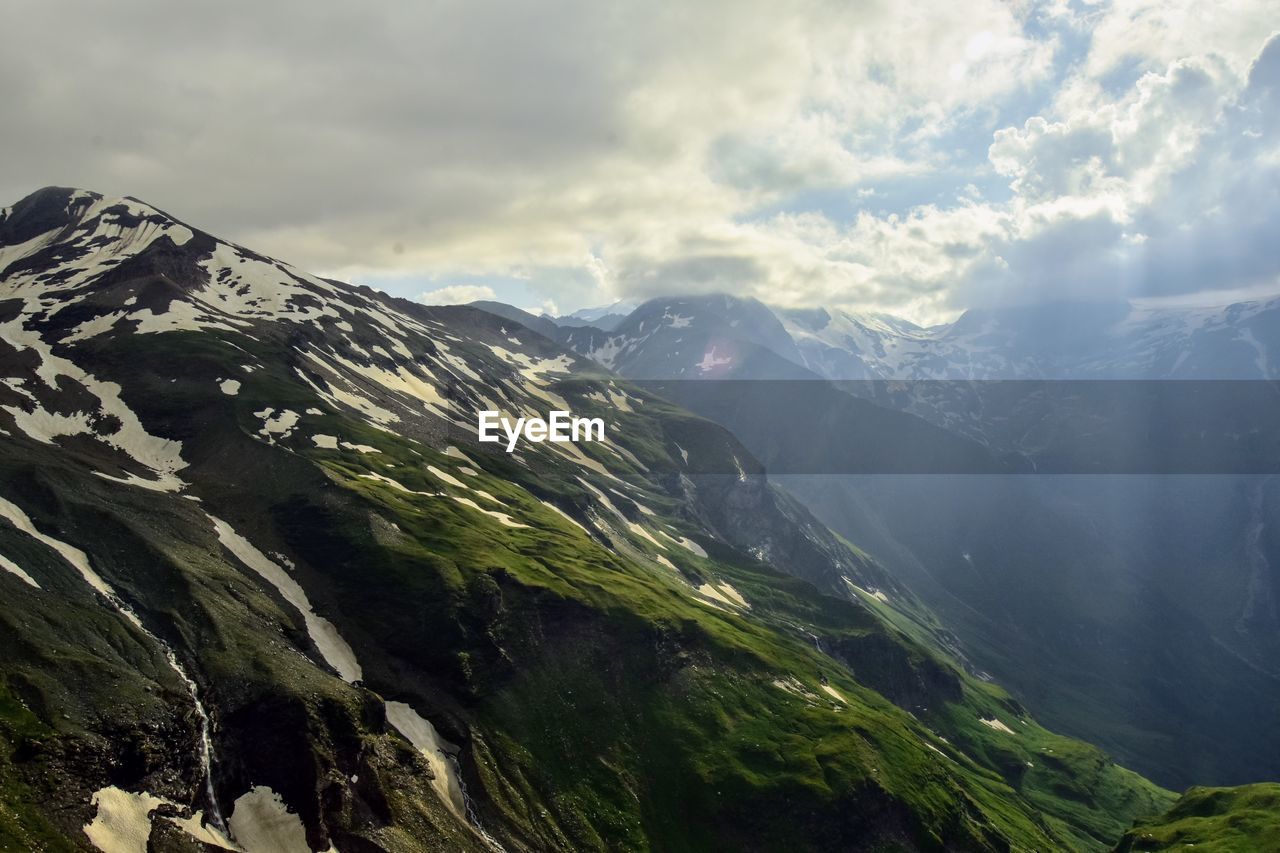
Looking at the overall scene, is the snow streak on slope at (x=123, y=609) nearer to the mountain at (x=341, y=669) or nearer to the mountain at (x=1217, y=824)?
the mountain at (x=341, y=669)

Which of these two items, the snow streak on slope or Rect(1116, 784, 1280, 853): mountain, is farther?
Rect(1116, 784, 1280, 853): mountain

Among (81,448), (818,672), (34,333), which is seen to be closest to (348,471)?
(81,448)

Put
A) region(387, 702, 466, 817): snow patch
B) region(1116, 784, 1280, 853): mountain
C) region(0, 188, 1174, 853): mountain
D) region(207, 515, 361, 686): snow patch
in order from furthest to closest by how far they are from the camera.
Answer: region(1116, 784, 1280, 853): mountain, region(207, 515, 361, 686): snow patch, region(387, 702, 466, 817): snow patch, region(0, 188, 1174, 853): mountain

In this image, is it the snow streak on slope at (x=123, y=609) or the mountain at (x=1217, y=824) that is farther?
the mountain at (x=1217, y=824)

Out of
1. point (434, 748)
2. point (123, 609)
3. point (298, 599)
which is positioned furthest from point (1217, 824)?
point (123, 609)

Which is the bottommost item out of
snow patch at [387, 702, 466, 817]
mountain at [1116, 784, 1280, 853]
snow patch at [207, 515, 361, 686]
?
mountain at [1116, 784, 1280, 853]

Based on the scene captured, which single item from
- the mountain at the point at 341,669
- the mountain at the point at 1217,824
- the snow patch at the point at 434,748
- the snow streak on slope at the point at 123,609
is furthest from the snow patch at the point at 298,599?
the mountain at the point at 1217,824

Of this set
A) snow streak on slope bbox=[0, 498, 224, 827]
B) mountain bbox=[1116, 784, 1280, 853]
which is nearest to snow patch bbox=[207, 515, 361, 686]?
snow streak on slope bbox=[0, 498, 224, 827]

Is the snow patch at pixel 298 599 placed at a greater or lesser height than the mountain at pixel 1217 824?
greater

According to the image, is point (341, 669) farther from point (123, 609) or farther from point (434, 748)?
point (123, 609)

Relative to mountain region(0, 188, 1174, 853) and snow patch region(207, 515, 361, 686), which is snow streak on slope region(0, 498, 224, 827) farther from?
snow patch region(207, 515, 361, 686)

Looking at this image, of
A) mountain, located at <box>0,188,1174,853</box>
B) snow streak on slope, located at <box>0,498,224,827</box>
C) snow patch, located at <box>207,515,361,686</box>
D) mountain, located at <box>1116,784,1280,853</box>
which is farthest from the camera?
mountain, located at <box>1116,784,1280,853</box>

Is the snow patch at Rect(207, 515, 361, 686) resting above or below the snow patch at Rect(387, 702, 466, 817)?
above
